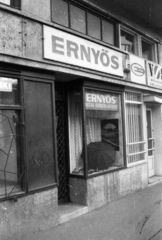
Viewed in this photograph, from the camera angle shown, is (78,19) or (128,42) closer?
(78,19)

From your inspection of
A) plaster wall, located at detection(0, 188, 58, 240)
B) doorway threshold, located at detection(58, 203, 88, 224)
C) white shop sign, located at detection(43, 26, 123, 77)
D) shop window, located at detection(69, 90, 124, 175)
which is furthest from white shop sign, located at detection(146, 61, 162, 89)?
plaster wall, located at detection(0, 188, 58, 240)

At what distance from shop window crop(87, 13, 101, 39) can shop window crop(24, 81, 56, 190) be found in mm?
2224

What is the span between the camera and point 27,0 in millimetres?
5191

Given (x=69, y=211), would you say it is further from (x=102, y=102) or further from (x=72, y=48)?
(x=72, y=48)

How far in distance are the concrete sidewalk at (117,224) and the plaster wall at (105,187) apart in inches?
8.7

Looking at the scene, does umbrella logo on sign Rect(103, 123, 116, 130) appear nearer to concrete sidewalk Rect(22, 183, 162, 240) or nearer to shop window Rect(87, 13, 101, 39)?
concrete sidewalk Rect(22, 183, 162, 240)

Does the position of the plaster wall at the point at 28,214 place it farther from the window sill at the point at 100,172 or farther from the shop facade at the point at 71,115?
the window sill at the point at 100,172

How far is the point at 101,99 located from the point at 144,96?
238cm

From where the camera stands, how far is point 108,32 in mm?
7617

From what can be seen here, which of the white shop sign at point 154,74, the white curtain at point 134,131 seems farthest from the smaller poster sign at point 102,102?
the white shop sign at point 154,74

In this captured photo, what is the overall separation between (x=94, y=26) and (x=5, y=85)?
3.31m

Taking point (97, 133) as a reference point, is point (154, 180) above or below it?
below

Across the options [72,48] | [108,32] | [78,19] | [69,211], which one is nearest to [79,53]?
[72,48]

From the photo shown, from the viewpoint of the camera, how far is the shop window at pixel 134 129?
323 inches
